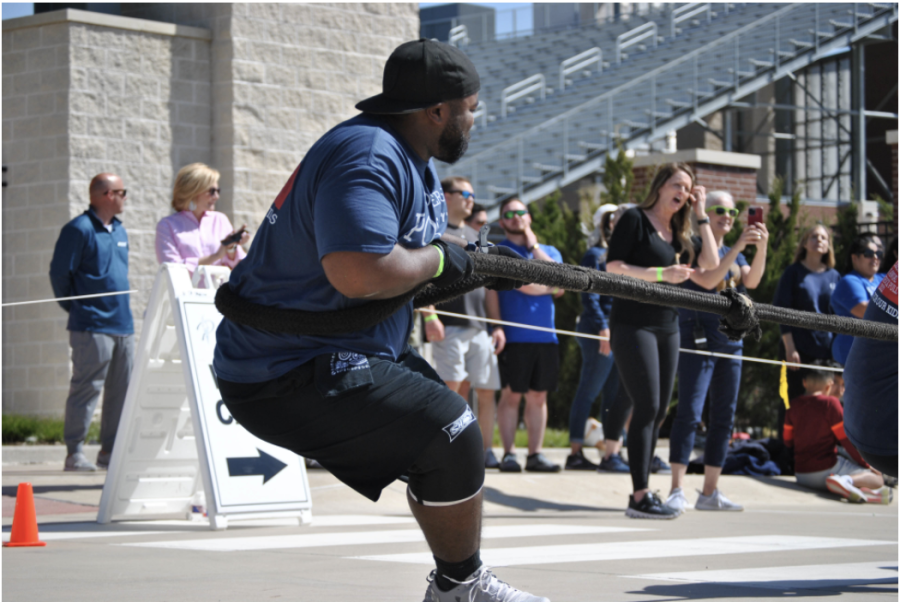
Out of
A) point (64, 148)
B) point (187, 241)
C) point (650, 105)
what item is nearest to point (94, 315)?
point (187, 241)

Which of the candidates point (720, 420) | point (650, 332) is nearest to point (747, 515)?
point (720, 420)

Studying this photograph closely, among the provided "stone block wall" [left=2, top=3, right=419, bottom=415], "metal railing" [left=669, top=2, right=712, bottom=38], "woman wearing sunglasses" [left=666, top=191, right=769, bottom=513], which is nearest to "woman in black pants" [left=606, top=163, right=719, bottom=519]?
"woman wearing sunglasses" [left=666, top=191, right=769, bottom=513]

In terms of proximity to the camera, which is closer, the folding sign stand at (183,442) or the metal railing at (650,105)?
the folding sign stand at (183,442)

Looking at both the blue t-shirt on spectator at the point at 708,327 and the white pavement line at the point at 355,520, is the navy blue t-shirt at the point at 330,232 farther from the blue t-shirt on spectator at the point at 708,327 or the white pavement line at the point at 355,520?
the blue t-shirt on spectator at the point at 708,327

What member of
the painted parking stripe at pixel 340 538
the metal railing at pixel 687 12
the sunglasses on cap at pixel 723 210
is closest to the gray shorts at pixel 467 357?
the sunglasses on cap at pixel 723 210

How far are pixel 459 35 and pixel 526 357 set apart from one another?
101 ft

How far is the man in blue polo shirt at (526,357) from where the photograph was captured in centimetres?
894

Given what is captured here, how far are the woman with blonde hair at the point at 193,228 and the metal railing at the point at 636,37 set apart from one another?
2721 cm

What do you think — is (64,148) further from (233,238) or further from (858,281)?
(858,281)

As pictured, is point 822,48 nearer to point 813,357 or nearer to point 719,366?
point 813,357

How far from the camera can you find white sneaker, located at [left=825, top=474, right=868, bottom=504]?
8.93 meters

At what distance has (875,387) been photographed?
4.31 m

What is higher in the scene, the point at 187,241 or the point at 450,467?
the point at 187,241

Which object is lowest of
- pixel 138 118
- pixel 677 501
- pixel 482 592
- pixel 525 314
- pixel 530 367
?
pixel 677 501
